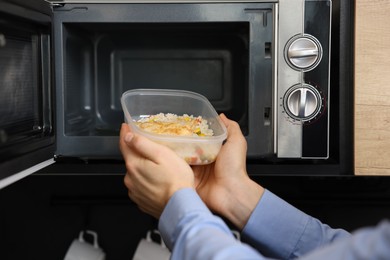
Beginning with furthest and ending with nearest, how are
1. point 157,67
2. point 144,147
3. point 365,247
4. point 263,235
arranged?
point 157,67, point 263,235, point 144,147, point 365,247

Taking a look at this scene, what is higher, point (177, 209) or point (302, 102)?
point (302, 102)

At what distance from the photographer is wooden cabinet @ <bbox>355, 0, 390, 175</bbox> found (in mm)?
878

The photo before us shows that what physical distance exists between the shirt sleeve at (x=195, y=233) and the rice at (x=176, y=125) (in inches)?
5.3

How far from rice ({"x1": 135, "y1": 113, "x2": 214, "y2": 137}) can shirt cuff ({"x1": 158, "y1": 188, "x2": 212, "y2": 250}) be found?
0.13m

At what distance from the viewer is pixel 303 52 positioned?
0.88 m

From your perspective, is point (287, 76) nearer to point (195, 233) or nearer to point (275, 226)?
point (275, 226)

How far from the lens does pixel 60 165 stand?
35.6 inches

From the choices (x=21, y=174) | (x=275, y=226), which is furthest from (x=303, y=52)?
(x=21, y=174)

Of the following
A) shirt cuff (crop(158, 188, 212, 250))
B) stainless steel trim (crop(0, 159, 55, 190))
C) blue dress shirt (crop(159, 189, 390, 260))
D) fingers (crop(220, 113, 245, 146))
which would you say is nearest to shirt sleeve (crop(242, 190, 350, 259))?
blue dress shirt (crop(159, 189, 390, 260))

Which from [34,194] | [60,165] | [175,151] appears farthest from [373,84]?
[34,194]

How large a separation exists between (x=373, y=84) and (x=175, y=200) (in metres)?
0.47

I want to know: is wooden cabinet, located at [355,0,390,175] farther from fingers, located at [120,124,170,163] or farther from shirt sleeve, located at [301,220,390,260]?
shirt sleeve, located at [301,220,390,260]

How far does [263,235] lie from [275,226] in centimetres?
3

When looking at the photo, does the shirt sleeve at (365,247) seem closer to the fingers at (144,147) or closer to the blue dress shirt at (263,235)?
the blue dress shirt at (263,235)
